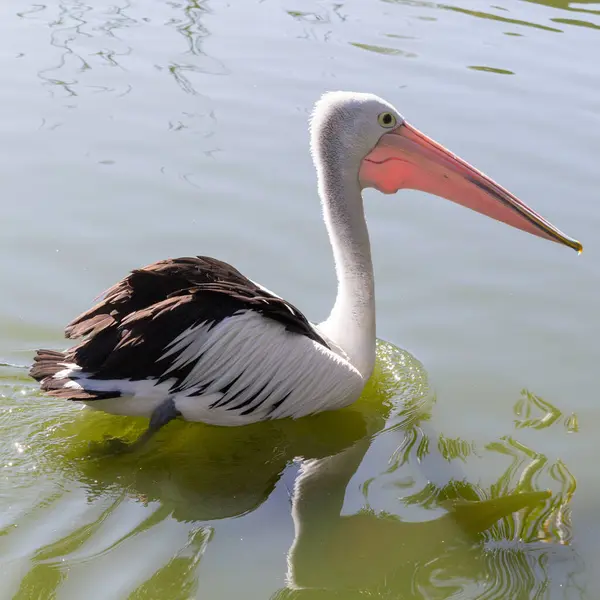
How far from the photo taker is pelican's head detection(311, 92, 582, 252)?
3.75 meters

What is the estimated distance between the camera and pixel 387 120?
382 cm

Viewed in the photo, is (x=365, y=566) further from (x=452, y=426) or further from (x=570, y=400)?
(x=570, y=400)

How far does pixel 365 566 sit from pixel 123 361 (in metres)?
1.05

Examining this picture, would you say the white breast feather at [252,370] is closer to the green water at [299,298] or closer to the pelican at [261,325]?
the pelican at [261,325]

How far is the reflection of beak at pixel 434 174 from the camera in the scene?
3.83 metres

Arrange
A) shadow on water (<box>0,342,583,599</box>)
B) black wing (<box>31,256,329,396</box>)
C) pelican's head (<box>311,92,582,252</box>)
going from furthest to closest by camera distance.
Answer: pelican's head (<box>311,92,582,252</box>), black wing (<box>31,256,329,396</box>), shadow on water (<box>0,342,583,599</box>)

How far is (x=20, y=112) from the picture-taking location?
611cm

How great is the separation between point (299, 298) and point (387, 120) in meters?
1.05

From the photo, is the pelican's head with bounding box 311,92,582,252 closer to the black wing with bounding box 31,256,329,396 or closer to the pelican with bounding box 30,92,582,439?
the pelican with bounding box 30,92,582,439

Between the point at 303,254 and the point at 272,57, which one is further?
the point at 272,57

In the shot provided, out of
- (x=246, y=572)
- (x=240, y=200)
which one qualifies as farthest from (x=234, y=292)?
(x=240, y=200)

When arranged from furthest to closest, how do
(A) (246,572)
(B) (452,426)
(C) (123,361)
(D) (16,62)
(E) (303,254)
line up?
(D) (16,62) < (E) (303,254) < (B) (452,426) < (C) (123,361) < (A) (246,572)

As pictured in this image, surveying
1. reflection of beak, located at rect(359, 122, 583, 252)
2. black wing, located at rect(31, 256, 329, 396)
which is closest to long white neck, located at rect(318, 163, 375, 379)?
reflection of beak, located at rect(359, 122, 583, 252)

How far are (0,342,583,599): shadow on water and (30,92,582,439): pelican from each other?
0.49 feet
